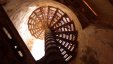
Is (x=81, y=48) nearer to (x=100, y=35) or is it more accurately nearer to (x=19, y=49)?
(x=100, y=35)

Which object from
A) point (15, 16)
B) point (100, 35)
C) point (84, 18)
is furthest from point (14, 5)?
point (100, 35)

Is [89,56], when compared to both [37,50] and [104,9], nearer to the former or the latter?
[104,9]

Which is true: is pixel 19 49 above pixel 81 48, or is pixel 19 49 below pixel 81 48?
above

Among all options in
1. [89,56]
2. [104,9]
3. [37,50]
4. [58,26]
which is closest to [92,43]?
[89,56]

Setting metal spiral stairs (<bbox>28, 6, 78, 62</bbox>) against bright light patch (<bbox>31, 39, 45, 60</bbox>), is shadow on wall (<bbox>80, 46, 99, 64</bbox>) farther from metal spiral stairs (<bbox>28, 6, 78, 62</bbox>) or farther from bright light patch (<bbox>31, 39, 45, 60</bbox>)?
bright light patch (<bbox>31, 39, 45, 60</bbox>)

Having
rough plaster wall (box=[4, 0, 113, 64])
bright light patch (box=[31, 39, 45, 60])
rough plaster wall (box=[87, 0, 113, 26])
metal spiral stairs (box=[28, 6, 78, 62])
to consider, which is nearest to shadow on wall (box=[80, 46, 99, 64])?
rough plaster wall (box=[4, 0, 113, 64])

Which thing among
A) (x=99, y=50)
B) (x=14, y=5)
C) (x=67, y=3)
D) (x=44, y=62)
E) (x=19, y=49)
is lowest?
(x=99, y=50)

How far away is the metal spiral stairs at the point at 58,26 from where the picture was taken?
6.61 m

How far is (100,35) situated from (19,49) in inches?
128

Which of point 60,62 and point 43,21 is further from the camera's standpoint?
point 43,21

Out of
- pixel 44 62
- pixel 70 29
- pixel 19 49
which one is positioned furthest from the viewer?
pixel 70 29

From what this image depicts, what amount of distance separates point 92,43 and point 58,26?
1983mm

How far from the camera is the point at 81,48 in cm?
614

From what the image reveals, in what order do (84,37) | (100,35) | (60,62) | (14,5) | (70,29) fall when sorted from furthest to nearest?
(70,29), (84,37), (100,35), (14,5), (60,62)
